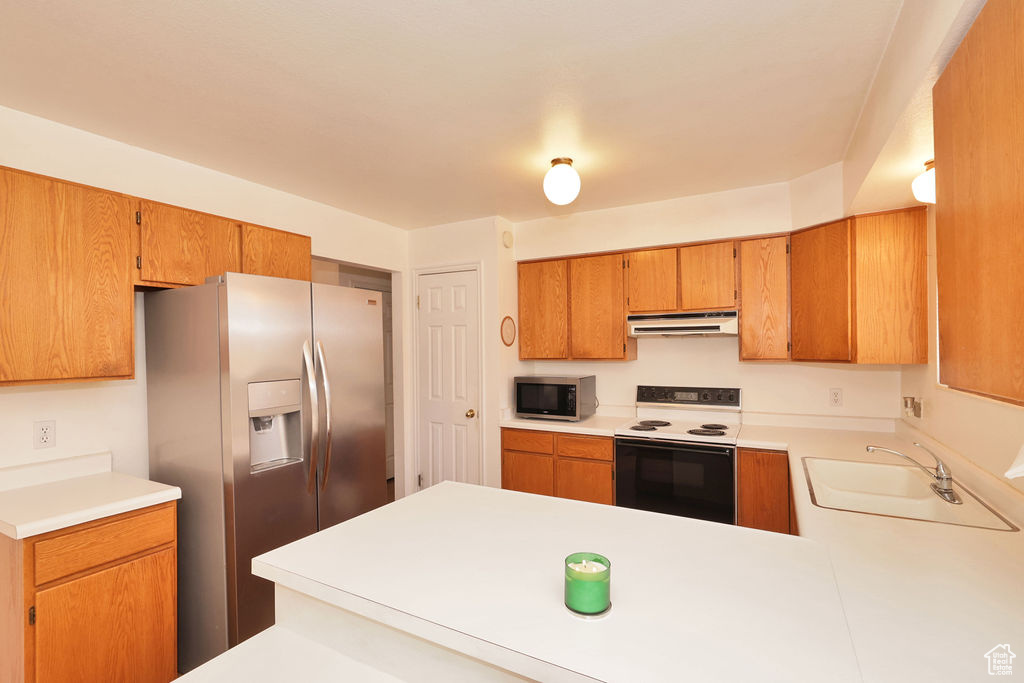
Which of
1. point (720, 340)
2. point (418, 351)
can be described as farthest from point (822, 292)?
point (418, 351)

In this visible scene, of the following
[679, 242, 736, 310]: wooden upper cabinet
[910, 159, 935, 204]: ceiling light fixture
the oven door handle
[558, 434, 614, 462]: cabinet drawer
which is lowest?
[558, 434, 614, 462]: cabinet drawer

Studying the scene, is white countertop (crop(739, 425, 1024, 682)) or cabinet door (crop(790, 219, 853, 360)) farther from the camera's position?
cabinet door (crop(790, 219, 853, 360))

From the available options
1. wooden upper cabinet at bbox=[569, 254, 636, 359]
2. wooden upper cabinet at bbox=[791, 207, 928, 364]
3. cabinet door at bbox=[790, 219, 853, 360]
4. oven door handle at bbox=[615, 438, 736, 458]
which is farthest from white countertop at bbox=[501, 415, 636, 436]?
wooden upper cabinet at bbox=[791, 207, 928, 364]

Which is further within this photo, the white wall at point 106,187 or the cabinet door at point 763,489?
the cabinet door at point 763,489

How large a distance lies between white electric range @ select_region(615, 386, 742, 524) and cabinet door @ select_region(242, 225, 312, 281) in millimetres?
2263

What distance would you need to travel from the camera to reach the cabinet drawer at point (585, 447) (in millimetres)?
3217

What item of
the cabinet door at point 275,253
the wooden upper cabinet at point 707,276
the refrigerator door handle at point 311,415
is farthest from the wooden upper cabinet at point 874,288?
the cabinet door at point 275,253

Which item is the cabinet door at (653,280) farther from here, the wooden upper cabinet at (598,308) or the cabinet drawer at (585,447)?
the cabinet drawer at (585,447)

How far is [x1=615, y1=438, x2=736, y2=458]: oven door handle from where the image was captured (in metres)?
2.84

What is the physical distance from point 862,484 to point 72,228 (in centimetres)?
360

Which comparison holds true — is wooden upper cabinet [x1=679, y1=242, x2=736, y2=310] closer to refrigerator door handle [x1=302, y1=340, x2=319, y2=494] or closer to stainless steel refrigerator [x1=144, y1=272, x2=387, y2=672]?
stainless steel refrigerator [x1=144, y1=272, x2=387, y2=672]

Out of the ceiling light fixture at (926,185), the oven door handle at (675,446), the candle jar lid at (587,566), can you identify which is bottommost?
the oven door handle at (675,446)

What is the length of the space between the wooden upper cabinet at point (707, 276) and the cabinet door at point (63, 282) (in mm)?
3121

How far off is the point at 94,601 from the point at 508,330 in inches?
108
